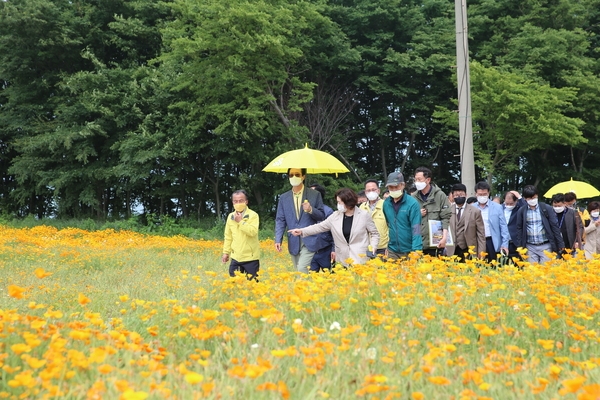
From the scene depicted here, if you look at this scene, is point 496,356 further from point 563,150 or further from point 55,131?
point 563,150

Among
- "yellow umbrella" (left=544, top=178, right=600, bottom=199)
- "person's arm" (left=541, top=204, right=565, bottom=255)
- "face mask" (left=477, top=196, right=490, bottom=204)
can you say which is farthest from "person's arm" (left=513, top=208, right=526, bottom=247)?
"yellow umbrella" (left=544, top=178, right=600, bottom=199)

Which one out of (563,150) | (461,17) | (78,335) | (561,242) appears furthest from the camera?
(563,150)

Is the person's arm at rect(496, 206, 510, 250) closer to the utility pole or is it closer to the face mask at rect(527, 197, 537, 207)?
the face mask at rect(527, 197, 537, 207)

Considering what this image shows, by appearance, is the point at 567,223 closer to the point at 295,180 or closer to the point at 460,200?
the point at 460,200

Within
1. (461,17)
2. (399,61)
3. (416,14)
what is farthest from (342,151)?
(461,17)

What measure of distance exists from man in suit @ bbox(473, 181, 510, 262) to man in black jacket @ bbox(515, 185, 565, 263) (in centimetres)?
27

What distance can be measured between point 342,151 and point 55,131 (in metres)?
13.0

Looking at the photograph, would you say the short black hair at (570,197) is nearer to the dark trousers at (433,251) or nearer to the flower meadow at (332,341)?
the dark trousers at (433,251)

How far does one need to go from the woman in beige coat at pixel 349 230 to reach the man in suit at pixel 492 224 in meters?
2.46

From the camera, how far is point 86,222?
23.2 m

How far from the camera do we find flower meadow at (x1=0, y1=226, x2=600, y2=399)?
2602mm

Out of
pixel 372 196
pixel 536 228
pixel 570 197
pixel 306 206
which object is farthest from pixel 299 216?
pixel 570 197

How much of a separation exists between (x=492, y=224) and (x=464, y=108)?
3823 millimetres

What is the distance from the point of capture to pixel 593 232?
9805 millimetres
